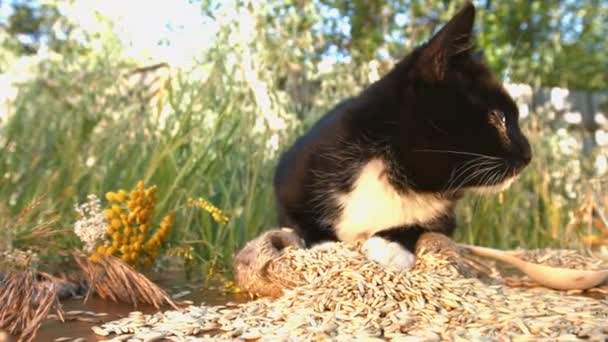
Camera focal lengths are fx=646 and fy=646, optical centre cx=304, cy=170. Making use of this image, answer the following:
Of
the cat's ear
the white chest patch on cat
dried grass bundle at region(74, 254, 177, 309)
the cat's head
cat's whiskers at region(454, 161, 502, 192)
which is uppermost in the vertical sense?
the cat's ear

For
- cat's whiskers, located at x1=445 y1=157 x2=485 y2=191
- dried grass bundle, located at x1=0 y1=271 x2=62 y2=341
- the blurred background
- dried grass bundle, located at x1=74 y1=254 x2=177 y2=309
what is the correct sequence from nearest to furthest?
dried grass bundle, located at x1=0 y1=271 x2=62 y2=341 → dried grass bundle, located at x1=74 y1=254 x2=177 y2=309 → cat's whiskers, located at x1=445 y1=157 x2=485 y2=191 → the blurred background

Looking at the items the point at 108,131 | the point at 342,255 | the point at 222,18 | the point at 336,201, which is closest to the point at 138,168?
the point at 108,131

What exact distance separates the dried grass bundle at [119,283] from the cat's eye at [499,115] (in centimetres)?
73

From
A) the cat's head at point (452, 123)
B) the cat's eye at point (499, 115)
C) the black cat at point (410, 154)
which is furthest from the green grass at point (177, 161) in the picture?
the cat's eye at point (499, 115)

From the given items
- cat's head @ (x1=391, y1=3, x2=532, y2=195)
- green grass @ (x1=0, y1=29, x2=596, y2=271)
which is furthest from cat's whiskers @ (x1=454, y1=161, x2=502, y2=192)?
green grass @ (x1=0, y1=29, x2=596, y2=271)

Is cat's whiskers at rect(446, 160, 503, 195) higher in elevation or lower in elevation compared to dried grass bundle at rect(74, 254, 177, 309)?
higher

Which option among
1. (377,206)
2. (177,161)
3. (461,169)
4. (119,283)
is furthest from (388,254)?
(177,161)

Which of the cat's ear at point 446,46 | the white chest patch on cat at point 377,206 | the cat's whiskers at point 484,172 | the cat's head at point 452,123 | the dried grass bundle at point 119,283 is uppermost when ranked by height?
the cat's ear at point 446,46

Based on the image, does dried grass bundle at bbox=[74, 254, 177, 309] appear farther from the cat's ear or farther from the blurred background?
the cat's ear

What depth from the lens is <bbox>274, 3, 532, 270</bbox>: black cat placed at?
1283 mm

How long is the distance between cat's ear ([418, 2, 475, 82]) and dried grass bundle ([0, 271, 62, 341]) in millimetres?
794

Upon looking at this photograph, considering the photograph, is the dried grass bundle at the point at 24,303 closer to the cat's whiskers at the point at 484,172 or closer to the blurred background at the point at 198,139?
the blurred background at the point at 198,139

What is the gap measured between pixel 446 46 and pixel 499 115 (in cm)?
19

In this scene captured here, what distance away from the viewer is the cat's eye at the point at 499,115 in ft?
4.29
